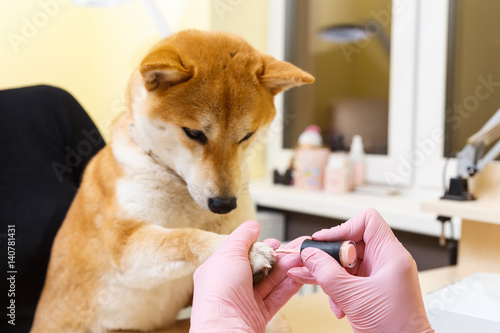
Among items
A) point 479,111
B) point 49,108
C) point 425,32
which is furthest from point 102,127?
point 479,111

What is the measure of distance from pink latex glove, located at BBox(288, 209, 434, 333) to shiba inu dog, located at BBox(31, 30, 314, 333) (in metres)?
0.22

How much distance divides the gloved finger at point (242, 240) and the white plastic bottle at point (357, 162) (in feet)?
3.89

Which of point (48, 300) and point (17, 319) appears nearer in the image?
point (48, 300)

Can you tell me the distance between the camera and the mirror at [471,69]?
1491 mm

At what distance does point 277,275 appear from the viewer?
68 centimetres

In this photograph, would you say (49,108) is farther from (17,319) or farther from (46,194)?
(17,319)

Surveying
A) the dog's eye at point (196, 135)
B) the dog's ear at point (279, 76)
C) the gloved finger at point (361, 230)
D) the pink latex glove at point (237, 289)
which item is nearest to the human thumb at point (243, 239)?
the pink latex glove at point (237, 289)

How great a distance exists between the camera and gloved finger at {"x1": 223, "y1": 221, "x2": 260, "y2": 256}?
65cm

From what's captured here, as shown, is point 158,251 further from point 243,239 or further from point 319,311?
point 319,311

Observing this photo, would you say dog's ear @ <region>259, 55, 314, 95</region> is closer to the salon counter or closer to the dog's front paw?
the dog's front paw

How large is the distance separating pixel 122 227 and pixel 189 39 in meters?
0.42

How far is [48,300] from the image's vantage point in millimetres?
952

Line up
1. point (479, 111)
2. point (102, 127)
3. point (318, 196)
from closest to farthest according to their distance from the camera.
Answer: point (479, 111), point (318, 196), point (102, 127)

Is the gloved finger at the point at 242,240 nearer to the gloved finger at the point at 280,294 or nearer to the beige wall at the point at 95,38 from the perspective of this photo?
the gloved finger at the point at 280,294
